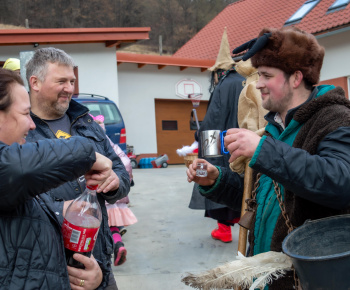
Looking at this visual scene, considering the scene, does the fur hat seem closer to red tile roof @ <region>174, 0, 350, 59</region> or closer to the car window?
the car window

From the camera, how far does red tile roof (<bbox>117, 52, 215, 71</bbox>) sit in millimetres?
15609

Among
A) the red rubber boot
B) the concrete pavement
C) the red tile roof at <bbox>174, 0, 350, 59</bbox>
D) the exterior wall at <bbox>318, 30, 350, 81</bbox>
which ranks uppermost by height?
the red tile roof at <bbox>174, 0, 350, 59</bbox>

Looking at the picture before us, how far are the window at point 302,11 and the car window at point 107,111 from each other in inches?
357

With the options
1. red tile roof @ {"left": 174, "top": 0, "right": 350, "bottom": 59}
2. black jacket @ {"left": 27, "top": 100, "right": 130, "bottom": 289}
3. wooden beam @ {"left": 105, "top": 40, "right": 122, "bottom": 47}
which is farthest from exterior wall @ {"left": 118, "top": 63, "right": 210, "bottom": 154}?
black jacket @ {"left": 27, "top": 100, "right": 130, "bottom": 289}

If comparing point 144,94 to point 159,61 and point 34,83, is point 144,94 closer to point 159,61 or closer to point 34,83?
point 159,61

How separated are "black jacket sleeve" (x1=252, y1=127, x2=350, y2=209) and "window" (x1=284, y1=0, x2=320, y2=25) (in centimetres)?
1582

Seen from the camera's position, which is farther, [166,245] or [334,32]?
[334,32]

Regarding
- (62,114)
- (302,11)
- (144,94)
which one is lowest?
(144,94)

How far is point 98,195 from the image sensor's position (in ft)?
8.02

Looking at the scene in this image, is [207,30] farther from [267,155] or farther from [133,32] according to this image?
[267,155]

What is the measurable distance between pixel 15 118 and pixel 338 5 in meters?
15.0

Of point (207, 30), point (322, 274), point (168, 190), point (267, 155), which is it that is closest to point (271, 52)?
→ point (267, 155)

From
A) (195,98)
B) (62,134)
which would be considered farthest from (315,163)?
(195,98)

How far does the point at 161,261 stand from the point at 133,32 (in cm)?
994
